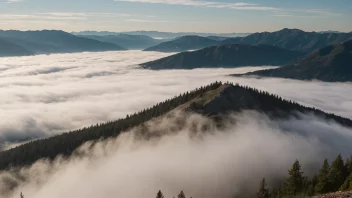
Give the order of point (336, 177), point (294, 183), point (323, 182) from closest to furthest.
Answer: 1. point (336, 177)
2. point (323, 182)
3. point (294, 183)

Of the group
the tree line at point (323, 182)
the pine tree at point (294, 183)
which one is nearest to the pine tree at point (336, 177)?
the tree line at point (323, 182)

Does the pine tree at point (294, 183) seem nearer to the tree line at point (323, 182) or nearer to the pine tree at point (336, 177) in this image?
the tree line at point (323, 182)

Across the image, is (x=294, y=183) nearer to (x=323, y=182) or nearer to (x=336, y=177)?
(x=323, y=182)

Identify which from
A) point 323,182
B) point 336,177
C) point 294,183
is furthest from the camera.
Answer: point 294,183

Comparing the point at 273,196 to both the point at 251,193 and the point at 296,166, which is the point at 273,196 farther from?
the point at 251,193

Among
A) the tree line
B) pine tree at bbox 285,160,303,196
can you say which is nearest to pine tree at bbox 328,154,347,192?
the tree line

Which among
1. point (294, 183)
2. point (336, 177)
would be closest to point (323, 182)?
point (336, 177)

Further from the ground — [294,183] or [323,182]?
[323,182]

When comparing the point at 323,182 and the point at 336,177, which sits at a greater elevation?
the point at 336,177

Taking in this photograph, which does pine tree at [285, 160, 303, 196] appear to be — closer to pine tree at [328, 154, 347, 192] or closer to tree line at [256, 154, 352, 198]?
tree line at [256, 154, 352, 198]

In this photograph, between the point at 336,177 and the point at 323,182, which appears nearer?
the point at 336,177

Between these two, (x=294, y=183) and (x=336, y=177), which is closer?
(x=336, y=177)

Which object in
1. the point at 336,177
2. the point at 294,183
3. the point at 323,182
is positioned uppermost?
the point at 336,177
